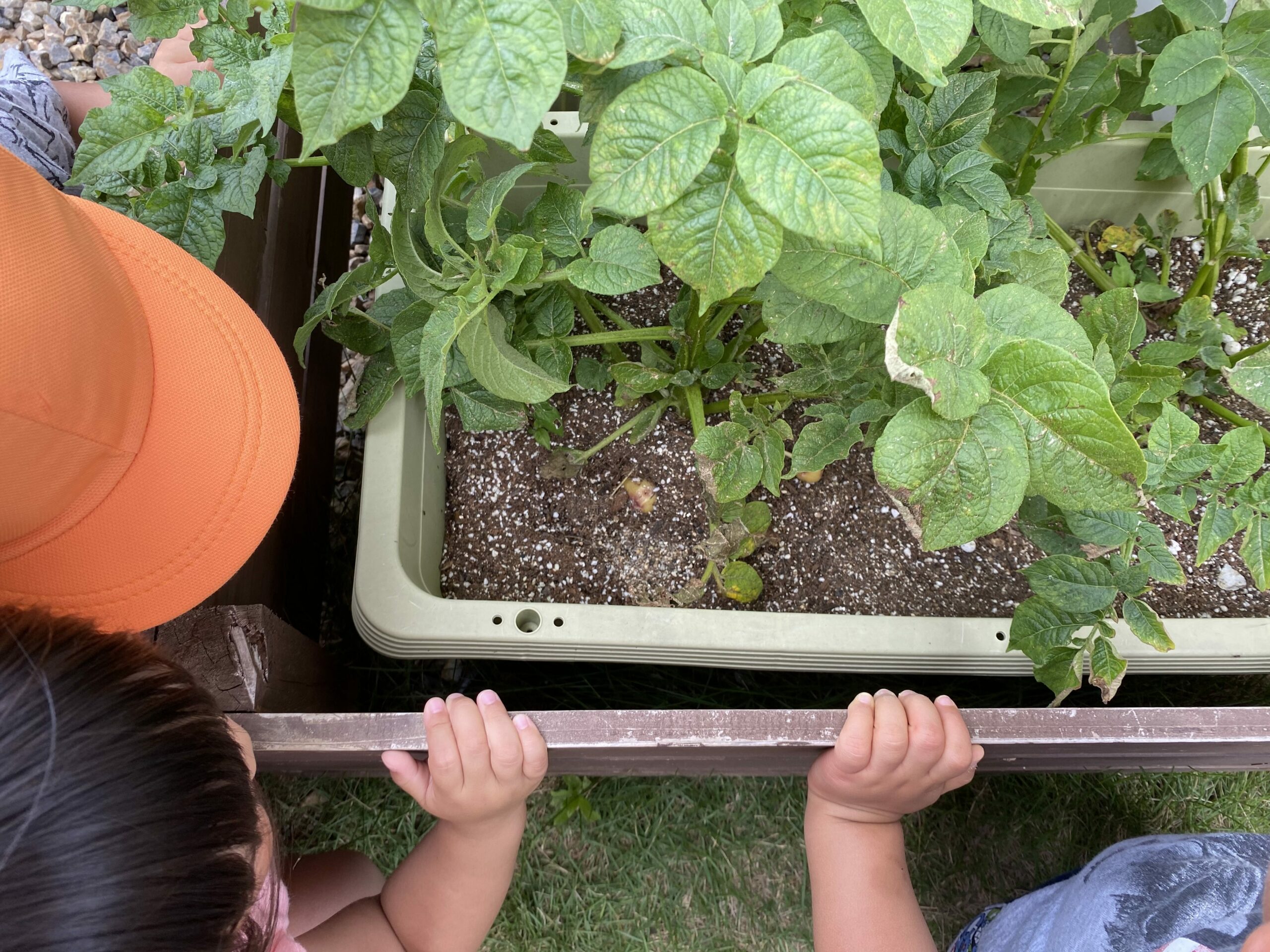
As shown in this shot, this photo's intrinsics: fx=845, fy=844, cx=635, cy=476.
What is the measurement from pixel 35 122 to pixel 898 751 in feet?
4.28

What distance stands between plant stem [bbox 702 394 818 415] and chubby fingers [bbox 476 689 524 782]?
40 cm

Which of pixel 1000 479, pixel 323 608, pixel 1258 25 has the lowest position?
pixel 323 608

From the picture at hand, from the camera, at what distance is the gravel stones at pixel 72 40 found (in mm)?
1511

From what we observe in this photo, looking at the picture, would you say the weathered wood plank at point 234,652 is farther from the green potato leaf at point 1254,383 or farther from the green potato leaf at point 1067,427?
the green potato leaf at point 1254,383

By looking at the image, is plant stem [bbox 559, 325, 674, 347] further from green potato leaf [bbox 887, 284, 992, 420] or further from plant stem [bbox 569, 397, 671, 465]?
green potato leaf [bbox 887, 284, 992, 420]

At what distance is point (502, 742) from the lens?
83 cm

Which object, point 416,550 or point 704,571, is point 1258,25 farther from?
point 416,550

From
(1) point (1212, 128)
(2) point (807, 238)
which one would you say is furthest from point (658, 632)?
(1) point (1212, 128)

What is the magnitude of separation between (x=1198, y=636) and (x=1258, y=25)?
603 mm

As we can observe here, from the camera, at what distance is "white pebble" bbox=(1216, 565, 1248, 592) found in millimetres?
1061

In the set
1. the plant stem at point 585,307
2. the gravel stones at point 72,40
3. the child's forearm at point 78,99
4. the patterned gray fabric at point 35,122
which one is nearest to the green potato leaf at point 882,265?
the plant stem at point 585,307

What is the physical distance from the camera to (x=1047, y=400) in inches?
20.0

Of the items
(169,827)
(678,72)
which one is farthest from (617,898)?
(678,72)

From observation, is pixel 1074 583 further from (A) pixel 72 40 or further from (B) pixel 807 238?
(A) pixel 72 40
